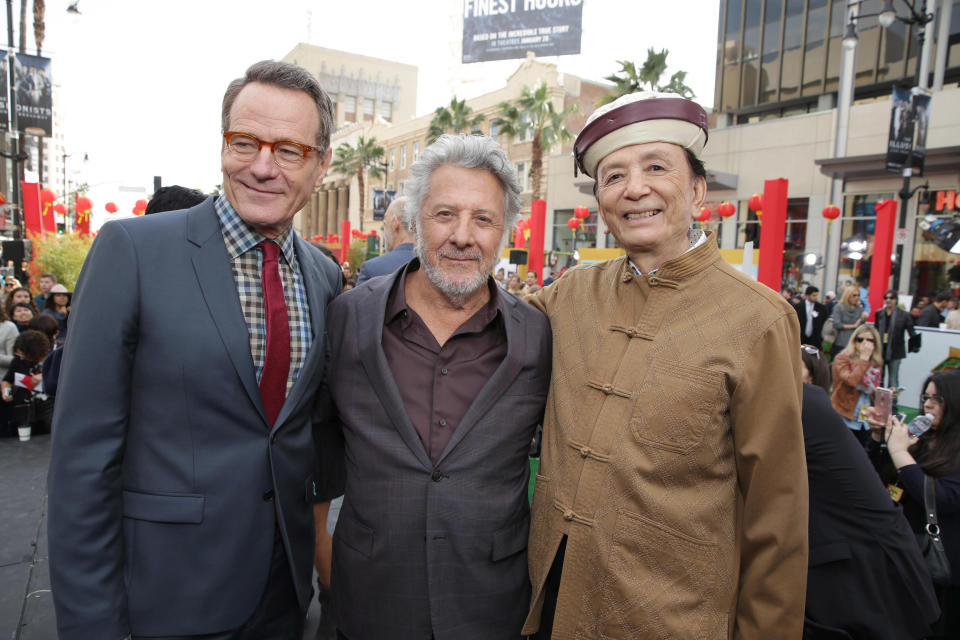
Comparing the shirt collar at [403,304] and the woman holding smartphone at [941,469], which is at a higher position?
the shirt collar at [403,304]

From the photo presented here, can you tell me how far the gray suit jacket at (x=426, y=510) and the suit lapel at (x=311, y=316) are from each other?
0.40 feet

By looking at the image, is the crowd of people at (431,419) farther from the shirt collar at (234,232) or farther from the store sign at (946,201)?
the store sign at (946,201)

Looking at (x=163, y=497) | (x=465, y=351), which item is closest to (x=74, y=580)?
(x=163, y=497)

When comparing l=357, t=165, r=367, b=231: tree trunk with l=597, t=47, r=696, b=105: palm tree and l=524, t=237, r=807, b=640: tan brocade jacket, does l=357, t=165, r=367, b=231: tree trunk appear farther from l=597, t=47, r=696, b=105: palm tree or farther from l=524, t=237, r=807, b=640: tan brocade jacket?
l=524, t=237, r=807, b=640: tan brocade jacket

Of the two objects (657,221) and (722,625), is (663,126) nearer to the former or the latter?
(657,221)

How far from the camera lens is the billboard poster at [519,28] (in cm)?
3546

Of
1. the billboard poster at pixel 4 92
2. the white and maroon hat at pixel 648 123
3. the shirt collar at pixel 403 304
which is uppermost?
the billboard poster at pixel 4 92

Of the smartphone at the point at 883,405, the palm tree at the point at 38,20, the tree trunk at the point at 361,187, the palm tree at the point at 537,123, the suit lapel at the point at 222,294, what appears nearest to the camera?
the suit lapel at the point at 222,294

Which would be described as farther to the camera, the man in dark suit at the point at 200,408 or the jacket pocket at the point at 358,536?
the jacket pocket at the point at 358,536

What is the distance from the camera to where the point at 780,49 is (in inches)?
915

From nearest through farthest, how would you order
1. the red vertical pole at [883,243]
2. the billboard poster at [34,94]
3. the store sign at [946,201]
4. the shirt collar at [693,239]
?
the shirt collar at [693,239], the billboard poster at [34,94], the red vertical pole at [883,243], the store sign at [946,201]

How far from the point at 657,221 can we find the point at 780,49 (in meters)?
26.2

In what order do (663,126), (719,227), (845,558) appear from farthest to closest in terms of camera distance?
(719,227)
(845,558)
(663,126)

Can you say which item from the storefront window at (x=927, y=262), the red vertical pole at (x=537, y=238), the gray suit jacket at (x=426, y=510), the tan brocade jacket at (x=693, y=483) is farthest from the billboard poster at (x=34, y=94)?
the storefront window at (x=927, y=262)
